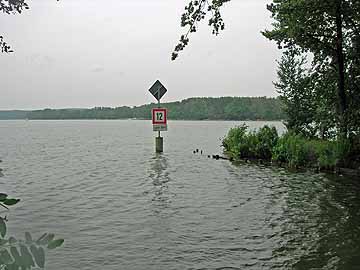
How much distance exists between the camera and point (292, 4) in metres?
13.3

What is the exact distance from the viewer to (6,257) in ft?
5.63

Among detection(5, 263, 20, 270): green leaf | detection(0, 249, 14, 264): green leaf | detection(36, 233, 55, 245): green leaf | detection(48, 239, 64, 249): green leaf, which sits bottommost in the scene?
detection(5, 263, 20, 270): green leaf

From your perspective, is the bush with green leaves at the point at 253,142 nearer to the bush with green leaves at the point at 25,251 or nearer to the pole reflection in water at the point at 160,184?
the pole reflection in water at the point at 160,184

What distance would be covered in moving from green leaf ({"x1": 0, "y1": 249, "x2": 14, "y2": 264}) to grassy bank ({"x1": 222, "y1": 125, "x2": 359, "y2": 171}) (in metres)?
14.5

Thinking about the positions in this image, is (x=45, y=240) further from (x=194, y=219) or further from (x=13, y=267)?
(x=194, y=219)

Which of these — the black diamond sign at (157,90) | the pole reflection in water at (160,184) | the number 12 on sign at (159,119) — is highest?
the black diamond sign at (157,90)

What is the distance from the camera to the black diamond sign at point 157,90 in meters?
22.9

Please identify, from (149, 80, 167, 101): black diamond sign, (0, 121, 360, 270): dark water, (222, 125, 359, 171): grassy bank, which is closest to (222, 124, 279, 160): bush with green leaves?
(222, 125, 359, 171): grassy bank

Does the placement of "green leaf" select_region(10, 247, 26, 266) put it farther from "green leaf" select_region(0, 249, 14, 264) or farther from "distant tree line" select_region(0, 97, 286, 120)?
"distant tree line" select_region(0, 97, 286, 120)

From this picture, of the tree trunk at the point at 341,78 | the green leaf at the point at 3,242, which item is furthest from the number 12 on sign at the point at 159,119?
the green leaf at the point at 3,242

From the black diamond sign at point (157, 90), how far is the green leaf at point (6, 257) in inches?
833

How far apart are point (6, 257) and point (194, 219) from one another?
21.2 feet

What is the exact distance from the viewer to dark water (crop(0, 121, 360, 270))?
18.9 ft

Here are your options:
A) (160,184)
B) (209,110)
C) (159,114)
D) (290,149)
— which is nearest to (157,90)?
(159,114)
